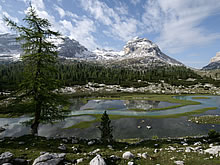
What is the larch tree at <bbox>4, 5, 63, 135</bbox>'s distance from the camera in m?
14.2

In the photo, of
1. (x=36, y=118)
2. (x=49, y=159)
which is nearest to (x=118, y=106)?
(x=36, y=118)

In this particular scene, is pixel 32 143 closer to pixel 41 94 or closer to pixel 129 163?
pixel 41 94

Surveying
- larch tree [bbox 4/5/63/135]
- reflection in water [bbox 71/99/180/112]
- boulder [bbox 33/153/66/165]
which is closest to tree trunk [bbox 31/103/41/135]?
larch tree [bbox 4/5/63/135]

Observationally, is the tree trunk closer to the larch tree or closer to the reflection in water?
the larch tree

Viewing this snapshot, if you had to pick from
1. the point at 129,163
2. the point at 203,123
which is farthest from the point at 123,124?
the point at 129,163

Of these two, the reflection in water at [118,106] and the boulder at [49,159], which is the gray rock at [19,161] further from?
the reflection in water at [118,106]

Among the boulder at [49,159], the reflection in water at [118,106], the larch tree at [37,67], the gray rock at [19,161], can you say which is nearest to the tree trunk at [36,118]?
the larch tree at [37,67]

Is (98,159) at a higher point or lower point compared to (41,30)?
lower

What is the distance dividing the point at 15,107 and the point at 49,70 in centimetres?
591

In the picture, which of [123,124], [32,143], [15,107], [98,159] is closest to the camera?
[98,159]

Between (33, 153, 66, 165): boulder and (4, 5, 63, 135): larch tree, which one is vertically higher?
(4, 5, 63, 135): larch tree

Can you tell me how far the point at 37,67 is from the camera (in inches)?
578

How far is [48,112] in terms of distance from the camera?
15.7 m

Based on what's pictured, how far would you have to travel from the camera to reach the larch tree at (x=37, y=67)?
14203 mm
